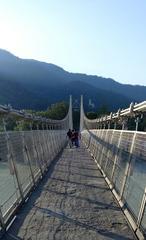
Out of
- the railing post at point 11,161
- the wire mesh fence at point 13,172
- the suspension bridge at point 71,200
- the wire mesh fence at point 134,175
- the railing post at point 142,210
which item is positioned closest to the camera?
the railing post at point 142,210

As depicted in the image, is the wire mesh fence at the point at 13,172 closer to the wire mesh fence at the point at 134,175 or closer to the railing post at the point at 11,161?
the railing post at the point at 11,161

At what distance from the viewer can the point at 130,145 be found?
10.0 metres

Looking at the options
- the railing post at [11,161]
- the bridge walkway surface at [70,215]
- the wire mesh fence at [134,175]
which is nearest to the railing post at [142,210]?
the wire mesh fence at [134,175]

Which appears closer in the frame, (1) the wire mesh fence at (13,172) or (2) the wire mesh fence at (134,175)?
(2) the wire mesh fence at (134,175)

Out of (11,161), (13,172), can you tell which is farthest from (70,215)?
(11,161)

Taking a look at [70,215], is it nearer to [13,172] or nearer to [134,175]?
[134,175]

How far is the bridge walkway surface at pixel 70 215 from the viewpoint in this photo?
7.41m

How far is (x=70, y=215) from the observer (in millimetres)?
8961

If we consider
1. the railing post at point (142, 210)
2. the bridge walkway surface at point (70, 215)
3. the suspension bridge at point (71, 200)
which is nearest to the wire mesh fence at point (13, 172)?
the suspension bridge at point (71, 200)

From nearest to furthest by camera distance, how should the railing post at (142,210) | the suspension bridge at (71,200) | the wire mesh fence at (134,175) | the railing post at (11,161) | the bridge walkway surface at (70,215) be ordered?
1. the railing post at (142,210)
2. the bridge walkway surface at (70,215)
3. the suspension bridge at (71,200)
4. the wire mesh fence at (134,175)
5. the railing post at (11,161)

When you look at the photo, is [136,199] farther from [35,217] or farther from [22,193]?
[22,193]

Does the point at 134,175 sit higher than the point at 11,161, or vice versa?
the point at 11,161

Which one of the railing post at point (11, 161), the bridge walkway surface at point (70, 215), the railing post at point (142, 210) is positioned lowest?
the bridge walkway surface at point (70, 215)

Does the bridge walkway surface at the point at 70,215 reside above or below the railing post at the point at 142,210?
below
